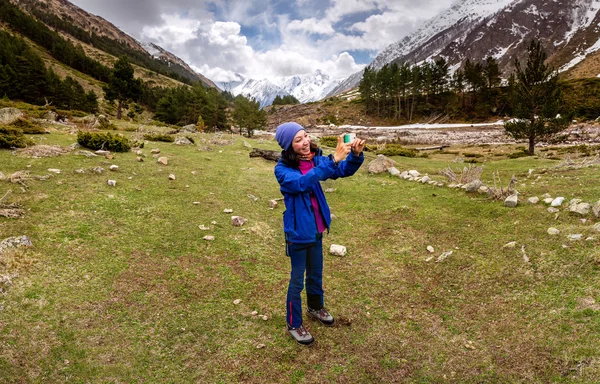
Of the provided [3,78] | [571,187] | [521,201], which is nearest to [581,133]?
[571,187]

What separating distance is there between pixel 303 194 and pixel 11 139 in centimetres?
1486

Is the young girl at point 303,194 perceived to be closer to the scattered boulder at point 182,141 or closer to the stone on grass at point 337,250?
the stone on grass at point 337,250

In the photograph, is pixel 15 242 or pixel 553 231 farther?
pixel 553 231

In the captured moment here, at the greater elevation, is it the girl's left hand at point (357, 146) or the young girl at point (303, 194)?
the girl's left hand at point (357, 146)

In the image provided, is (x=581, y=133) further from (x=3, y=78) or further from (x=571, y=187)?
(x=3, y=78)

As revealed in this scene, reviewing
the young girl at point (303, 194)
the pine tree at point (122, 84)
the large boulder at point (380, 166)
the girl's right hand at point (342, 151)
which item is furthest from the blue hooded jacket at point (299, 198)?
the pine tree at point (122, 84)

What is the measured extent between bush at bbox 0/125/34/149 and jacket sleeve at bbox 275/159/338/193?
14.3 metres

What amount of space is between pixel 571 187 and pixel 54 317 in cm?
1354

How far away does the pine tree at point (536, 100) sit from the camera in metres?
24.2

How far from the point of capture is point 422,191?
1180 centimetres

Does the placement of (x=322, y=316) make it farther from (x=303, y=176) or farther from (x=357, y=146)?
(x=357, y=146)

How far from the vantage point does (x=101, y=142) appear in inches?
579

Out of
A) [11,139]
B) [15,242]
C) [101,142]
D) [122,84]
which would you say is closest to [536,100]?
[101,142]

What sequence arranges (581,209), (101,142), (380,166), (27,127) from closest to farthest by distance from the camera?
(581,209) < (101,142) < (380,166) < (27,127)
